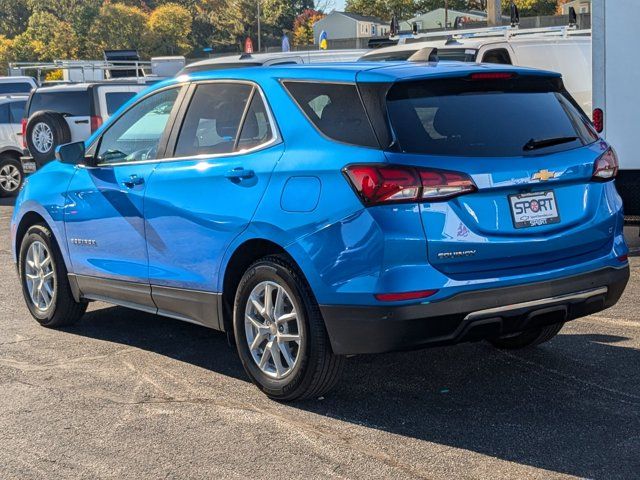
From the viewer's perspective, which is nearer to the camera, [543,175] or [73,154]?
[543,175]

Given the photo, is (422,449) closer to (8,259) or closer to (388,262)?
(388,262)

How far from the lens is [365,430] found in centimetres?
516

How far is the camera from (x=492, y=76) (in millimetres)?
5496

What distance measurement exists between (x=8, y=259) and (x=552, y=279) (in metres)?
7.60

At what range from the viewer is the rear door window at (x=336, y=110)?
5.22 metres

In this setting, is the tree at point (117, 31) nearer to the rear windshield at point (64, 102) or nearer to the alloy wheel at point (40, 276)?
the rear windshield at point (64, 102)

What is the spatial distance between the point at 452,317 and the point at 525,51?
8273 mm

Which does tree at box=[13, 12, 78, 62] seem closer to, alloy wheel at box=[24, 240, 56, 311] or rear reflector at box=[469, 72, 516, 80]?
alloy wheel at box=[24, 240, 56, 311]

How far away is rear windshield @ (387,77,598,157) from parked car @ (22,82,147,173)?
37.5 feet

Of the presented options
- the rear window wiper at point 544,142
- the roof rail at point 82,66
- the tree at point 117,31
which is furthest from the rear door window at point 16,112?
the tree at point 117,31

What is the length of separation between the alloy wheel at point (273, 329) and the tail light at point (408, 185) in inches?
31.7

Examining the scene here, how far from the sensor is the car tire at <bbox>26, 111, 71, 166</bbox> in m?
15.7

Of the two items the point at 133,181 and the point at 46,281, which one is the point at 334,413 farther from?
the point at 46,281

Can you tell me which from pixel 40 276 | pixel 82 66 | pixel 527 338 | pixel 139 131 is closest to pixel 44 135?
pixel 82 66
